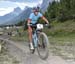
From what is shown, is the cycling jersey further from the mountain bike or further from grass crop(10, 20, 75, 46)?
grass crop(10, 20, 75, 46)

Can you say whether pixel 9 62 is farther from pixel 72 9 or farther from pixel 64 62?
pixel 72 9

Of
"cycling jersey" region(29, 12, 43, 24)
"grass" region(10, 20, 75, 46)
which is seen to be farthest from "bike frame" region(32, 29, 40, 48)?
"grass" region(10, 20, 75, 46)

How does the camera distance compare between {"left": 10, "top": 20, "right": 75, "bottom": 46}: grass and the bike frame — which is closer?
the bike frame

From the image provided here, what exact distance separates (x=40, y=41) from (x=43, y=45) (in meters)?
0.35

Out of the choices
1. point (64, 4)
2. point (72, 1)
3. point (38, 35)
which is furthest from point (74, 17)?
point (38, 35)

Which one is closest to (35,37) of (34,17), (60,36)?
(34,17)

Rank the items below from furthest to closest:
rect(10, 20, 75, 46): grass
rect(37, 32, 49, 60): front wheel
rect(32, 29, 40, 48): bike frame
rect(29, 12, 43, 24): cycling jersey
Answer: rect(10, 20, 75, 46): grass → rect(32, 29, 40, 48): bike frame → rect(29, 12, 43, 24): cycling jersey → rect(37, 32, 49, 60): front wheel

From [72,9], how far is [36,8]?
7620cm

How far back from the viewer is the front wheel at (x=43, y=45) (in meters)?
15.3

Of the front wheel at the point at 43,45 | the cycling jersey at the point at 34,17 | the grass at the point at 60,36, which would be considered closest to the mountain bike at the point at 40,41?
the front wheel at the point at 43,45

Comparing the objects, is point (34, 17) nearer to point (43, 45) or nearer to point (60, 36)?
point (43, 45)

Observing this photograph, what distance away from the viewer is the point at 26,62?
14.7 m

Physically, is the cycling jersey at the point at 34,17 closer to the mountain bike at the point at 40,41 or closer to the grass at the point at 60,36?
the mountain bike at the point at 40,41

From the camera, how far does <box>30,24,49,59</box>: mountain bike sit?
1533 cm
